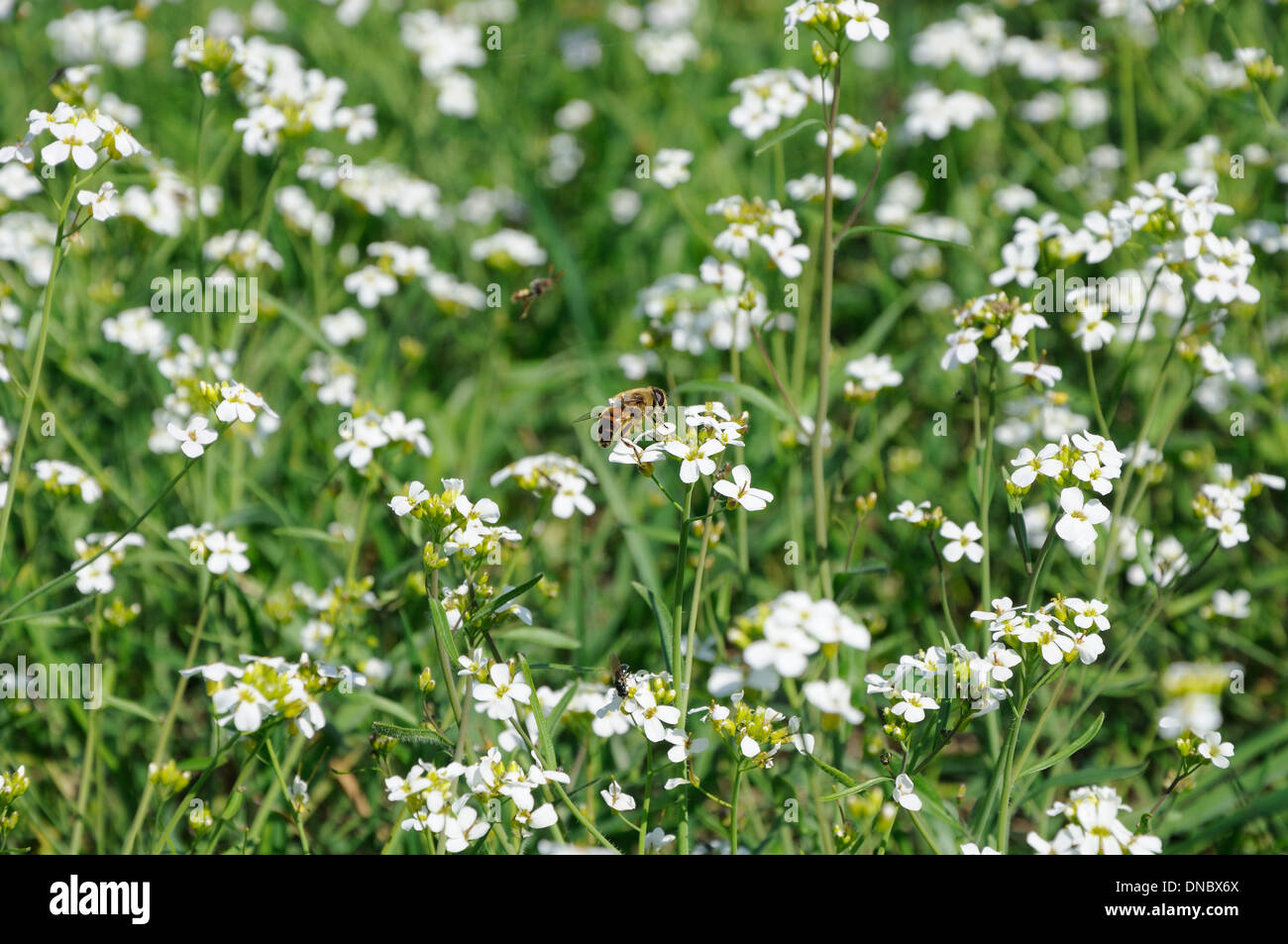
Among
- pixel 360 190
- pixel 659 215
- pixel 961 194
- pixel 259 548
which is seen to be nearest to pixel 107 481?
pixel 259 548

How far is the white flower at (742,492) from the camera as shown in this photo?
2604mm

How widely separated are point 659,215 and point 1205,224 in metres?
3.04

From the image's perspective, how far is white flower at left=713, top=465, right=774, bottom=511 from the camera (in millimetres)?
2604

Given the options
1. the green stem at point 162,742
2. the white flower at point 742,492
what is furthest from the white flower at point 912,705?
the green stem at point 162,742

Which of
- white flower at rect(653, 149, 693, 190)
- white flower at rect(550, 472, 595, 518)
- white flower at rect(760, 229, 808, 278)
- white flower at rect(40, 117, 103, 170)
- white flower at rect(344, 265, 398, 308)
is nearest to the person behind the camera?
white flower at rect(40, 117, 103, 170)

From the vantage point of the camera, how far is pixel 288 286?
529cm

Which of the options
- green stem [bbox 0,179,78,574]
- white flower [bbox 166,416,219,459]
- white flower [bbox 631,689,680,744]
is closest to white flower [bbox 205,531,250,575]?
white flower [bbox 166,416,219,459]

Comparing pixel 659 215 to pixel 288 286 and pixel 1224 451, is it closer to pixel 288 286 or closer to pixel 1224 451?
pixel 288 286

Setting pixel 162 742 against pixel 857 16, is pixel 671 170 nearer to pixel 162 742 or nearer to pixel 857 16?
pixel 857 16

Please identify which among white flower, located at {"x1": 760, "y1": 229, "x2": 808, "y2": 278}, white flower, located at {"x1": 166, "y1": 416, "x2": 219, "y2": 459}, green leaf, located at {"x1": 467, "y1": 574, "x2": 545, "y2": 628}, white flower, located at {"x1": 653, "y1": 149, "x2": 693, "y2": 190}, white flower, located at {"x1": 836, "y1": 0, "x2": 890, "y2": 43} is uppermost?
white flower, located at {"x1": 653, "y1": 149, "x2": 693, "y2": 190}

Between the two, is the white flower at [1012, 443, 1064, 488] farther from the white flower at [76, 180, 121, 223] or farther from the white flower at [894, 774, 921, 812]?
the white flower at [76, 180, 121, 223]

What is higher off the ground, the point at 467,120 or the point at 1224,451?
the point at 467,120

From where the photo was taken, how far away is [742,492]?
8.84ft

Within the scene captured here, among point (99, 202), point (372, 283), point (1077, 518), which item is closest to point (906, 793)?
point (1077, 518)
